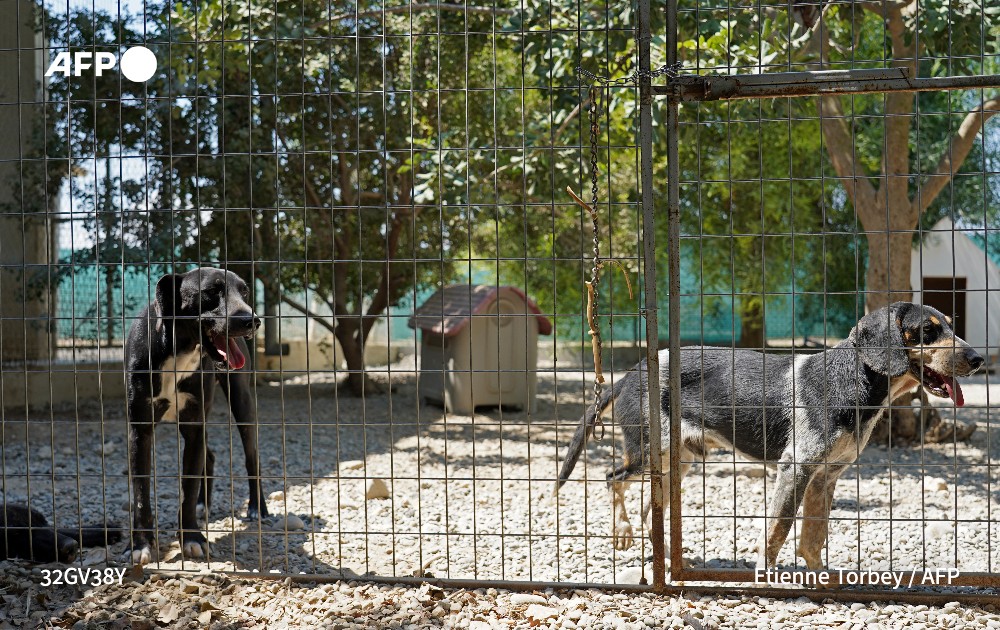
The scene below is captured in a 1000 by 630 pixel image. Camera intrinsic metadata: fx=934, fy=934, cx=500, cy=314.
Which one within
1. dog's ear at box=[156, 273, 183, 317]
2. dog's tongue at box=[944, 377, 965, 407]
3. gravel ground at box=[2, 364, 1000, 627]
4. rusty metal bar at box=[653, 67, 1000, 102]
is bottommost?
gravel ground at box=[2, 364, 1000, 627]

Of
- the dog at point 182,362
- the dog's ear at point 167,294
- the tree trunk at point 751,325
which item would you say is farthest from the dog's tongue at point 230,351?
the tree trunk at point 751,325

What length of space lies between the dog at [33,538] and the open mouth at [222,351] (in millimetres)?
1020

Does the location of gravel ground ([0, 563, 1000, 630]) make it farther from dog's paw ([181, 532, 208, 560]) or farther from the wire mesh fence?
dog's paw ([181, 532, 208, 560])

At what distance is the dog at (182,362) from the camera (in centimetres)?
489

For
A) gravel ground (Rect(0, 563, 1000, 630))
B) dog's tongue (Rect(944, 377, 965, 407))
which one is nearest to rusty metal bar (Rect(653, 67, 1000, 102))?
dog's tongue (Rect(944, 377, 965, 407))

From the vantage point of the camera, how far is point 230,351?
199 inches

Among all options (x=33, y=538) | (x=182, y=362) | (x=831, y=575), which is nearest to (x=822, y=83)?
(x=831, y=575)

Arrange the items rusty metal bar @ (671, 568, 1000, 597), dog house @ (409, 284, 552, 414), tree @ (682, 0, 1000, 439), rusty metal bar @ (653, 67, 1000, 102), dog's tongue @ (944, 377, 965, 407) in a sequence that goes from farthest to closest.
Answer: dog house @ (409, 284, 552, 414) < tree @ (682, 0, 1000, 439) < dog's tongue @ (944, 377, 965, 407) < rusty metal bar @ (671, 568, 1000, 597) < rusty metal bar @ (653, 67, 1000, 102)

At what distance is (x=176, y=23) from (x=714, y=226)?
29.7ft

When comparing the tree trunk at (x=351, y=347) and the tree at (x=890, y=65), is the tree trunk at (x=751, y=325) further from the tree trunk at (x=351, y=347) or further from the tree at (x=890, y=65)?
the tree trunk at (x=351, y=347)

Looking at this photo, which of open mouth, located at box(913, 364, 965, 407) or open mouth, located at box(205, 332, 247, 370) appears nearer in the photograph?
open mouth, located at box(913, 364, 965, 407)

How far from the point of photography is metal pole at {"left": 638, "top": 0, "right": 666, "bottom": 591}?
12.9 feet

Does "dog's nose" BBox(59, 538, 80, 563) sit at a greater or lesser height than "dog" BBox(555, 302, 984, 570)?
lesser

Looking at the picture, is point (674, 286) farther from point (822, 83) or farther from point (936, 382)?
point (936, 382)
